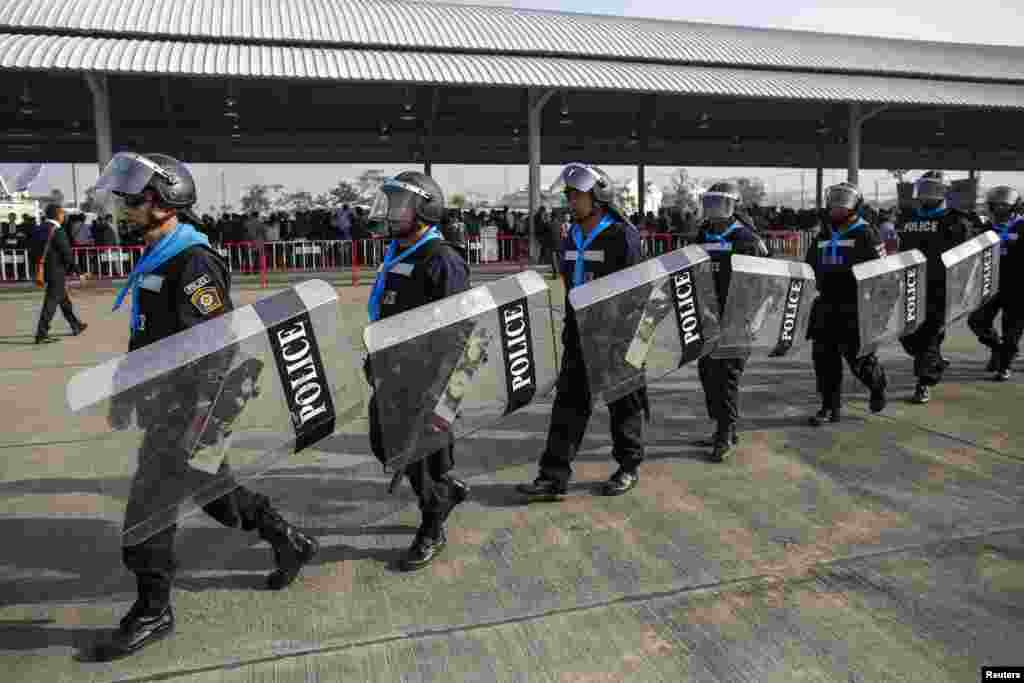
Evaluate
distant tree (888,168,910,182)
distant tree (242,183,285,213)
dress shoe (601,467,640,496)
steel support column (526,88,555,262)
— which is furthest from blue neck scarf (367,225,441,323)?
distant tree (888,168,910,182)

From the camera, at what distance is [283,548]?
3178 millimetres

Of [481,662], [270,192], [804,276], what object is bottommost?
[481,662]

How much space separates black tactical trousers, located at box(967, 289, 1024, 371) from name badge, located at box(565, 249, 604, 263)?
471 centimetres

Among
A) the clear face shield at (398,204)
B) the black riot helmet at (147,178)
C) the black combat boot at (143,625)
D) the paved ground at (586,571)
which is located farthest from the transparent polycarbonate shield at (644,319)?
the black combat boot at (143,625)

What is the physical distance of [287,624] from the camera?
114 inches

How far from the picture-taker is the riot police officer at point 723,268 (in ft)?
15.8

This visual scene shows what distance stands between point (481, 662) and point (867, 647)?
52.9 inches

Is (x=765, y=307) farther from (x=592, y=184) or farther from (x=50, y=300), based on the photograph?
(x=50, y=300)

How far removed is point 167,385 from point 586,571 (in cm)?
186

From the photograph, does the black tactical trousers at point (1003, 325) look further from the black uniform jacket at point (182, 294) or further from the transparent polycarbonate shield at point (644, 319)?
the black uniform jacket at point (182, 294)

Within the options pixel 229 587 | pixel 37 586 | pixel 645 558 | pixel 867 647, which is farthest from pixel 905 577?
pixel 37 586

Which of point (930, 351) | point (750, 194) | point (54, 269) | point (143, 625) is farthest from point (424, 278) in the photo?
point (750, 194)

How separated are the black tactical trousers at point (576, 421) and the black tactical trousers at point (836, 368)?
193 centimetres

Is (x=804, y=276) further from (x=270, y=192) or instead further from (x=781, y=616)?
(x=270, y=192)
